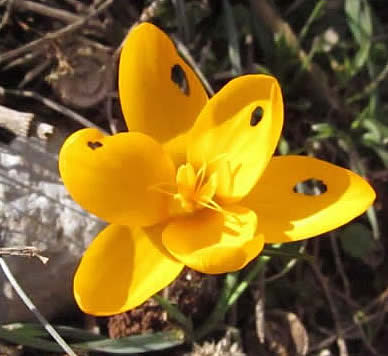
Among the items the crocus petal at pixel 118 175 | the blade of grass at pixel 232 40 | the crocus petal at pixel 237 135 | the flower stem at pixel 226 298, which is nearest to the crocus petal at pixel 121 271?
the crocus petal at pixel 118 175

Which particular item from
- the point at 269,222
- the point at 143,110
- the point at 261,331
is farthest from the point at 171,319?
the point at 143,110

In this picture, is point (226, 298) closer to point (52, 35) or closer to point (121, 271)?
point (121, 271)

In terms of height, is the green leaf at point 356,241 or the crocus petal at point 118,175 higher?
the crocus petal at point 118,175

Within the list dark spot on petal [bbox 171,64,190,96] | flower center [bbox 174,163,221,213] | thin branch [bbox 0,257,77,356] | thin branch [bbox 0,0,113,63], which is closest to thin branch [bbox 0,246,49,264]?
thin branch [bbox 0,257,77,356]

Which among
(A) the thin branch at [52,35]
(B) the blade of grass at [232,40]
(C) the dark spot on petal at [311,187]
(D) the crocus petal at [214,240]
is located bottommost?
(C) the dark spot on petal at [311,187]

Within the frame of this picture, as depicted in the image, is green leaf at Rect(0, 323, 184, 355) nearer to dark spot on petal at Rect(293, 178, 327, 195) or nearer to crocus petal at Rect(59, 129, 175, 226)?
crocus petal at Rect(59, 129, 175, 226)

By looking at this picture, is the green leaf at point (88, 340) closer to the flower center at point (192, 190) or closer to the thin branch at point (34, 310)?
the thin branch at point (34, 310)

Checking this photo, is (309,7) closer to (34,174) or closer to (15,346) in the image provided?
(34,174)
